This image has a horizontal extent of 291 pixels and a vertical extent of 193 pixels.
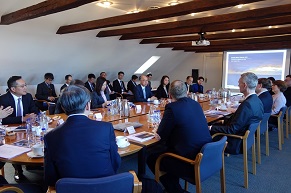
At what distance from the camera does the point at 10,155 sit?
5.76 feet

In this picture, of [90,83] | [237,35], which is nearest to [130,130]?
[237,35]

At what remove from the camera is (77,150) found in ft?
4.47

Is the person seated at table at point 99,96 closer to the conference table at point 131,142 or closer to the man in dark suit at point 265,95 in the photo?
the conference table at point 131,142

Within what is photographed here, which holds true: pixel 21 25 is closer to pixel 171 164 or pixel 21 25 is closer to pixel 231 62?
pixel 171 164

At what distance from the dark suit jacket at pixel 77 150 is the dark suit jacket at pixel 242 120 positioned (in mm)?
1783

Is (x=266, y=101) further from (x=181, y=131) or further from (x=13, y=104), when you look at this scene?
(x=13, y=104)

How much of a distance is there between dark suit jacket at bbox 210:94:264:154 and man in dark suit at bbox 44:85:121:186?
1.75m

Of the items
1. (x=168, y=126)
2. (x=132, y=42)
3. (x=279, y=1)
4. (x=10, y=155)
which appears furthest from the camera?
(x=132, y=42)

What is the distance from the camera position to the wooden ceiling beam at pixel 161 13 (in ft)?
10.5

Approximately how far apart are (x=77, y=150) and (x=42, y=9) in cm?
297

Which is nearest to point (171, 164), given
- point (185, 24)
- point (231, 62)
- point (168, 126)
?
point (168, 126)

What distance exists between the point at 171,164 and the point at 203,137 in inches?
15.7

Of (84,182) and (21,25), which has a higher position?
(21,25)

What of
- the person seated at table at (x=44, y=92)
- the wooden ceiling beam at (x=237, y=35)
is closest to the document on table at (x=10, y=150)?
the person seated at table at (x=44, y=92)
